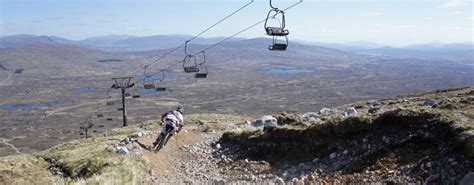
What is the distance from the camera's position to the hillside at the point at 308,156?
12.2m

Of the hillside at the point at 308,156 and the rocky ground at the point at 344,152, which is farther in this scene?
the hillside at the point at 308,156

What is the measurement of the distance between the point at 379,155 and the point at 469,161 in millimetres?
2830

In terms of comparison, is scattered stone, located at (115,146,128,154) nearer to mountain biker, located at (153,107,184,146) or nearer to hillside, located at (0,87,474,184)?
hillside, located at (0,87,474,184)

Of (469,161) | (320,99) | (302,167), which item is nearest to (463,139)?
(469,161)

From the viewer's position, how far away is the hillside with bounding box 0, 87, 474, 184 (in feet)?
40.1

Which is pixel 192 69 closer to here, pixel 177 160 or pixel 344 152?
pixel 177 160

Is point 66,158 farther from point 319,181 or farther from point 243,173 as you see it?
point 319,181

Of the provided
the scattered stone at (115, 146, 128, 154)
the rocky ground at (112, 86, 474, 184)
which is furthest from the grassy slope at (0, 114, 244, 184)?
the rocky ground at (112, 86, 474, 184)

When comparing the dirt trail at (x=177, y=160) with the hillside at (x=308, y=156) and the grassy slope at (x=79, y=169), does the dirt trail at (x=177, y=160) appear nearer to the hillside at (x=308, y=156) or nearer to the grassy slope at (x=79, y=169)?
the hillside at (x=308, y=156)

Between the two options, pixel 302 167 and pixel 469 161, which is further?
pixel 302 167

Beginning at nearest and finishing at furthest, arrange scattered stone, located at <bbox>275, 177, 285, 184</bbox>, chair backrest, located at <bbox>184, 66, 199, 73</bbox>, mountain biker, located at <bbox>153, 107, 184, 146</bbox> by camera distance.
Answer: scattered stone, located at <bbox>275, 177, 285, 184</bbox>, mountain biker, located at <bbox>153, 107, 184, 146</bbox>, chair backrest, located at <bbox>184, 66, 199, 73</bbox>

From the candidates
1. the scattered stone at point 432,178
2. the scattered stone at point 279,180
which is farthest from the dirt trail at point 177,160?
the scattered stone at point 432,178

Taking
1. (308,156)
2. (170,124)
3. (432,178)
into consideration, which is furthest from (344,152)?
(170,124)

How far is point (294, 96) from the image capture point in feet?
643
